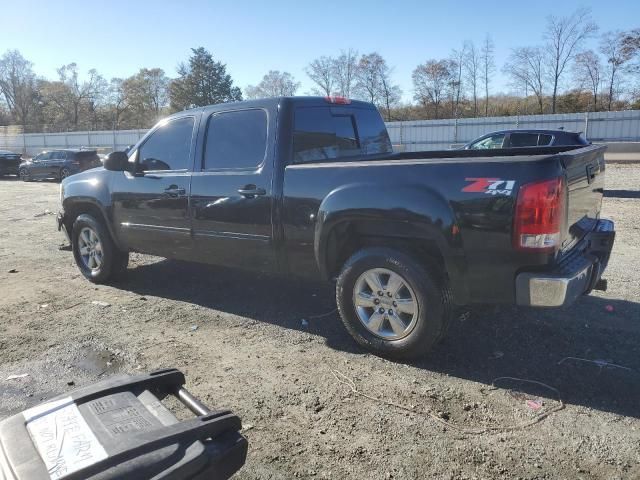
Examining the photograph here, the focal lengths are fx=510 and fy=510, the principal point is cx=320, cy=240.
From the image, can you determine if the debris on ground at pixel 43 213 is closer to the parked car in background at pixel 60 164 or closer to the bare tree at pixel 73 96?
the parked car in background at pixel 60 164

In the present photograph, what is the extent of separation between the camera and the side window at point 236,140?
4578mm

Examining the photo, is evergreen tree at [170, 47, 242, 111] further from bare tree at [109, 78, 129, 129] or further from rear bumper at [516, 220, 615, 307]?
rear bumper at [516, 220, 615, 307]

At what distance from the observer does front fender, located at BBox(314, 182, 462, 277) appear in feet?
11.4

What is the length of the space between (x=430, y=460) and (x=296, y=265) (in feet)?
6.90

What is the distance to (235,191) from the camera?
4621 millimetres

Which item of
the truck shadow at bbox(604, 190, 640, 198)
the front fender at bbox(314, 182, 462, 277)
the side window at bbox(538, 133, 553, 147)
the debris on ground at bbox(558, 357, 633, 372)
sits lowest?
the debris on ground at bbox(558, 357, 633, 372)

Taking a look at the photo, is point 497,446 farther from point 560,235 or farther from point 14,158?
point 14,158

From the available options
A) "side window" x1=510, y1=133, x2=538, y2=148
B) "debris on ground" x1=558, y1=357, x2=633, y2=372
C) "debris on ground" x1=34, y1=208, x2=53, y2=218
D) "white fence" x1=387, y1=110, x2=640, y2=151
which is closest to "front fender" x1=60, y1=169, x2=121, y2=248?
"debris on ground" x1=558, y1=357, x2=633, y2=372

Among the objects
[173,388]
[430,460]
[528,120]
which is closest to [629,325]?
[430,460]

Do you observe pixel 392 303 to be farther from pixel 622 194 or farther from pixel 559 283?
pixel 622 194

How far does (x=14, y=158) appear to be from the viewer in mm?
25484

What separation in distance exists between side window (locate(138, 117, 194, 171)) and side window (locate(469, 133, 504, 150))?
9191mm

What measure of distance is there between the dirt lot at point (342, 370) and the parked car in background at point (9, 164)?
22506 millimetres

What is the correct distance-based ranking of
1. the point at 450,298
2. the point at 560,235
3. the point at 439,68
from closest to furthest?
the point at 560,235 → the point at 450,298 → the point at 439,68
